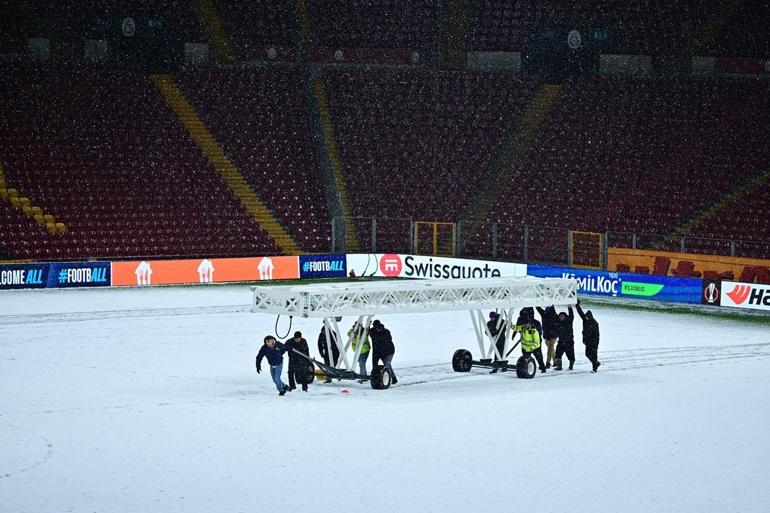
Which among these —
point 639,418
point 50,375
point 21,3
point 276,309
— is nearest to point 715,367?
point 639,418

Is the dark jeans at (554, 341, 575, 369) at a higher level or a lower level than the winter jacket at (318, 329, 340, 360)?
lower

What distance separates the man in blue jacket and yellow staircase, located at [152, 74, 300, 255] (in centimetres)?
2639

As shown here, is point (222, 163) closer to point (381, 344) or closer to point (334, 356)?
point (334, 356)

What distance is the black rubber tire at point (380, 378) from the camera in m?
23.7

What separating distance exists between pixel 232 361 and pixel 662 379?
9.32 m

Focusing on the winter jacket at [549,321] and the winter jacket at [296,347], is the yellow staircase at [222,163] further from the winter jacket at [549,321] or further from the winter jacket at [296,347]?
the winter jacket at [296,347]

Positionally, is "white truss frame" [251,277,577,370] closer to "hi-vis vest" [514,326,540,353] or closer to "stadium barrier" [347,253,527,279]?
"hi-vis vest" [514,326,540,353]

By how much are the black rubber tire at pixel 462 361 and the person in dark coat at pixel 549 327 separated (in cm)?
180

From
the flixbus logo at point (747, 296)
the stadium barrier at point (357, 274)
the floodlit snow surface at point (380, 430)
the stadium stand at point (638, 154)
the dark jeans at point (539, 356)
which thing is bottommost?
the floodlit snow surface at point (380, 430)

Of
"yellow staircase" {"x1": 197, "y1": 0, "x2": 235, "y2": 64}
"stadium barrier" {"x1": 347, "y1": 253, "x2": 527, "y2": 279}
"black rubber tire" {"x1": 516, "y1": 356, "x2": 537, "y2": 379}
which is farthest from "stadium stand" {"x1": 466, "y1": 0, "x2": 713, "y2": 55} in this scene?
"black rubber tire" {"x1": 516, "y1": 356, "x2": 537, "y2": 379}

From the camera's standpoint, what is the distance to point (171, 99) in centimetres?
5350

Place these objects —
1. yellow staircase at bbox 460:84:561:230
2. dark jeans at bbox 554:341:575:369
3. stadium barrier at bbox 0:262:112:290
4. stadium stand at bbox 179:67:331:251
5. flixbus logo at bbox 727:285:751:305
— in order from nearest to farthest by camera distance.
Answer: dark jeans at bbox 554:341:575:369 < flixbus logo at bbox 727:285:751:305 < stadium barrier at bbox 0:262:112:290 < yellow staircase at bbox 460:84:561:230 < stadium stand at bbox 179:67:331:251

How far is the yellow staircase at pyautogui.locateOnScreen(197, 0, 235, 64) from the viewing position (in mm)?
56219

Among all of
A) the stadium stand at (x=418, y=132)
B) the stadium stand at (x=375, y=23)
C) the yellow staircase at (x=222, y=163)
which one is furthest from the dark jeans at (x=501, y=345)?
the stadium stand at (x=375, y=23)
